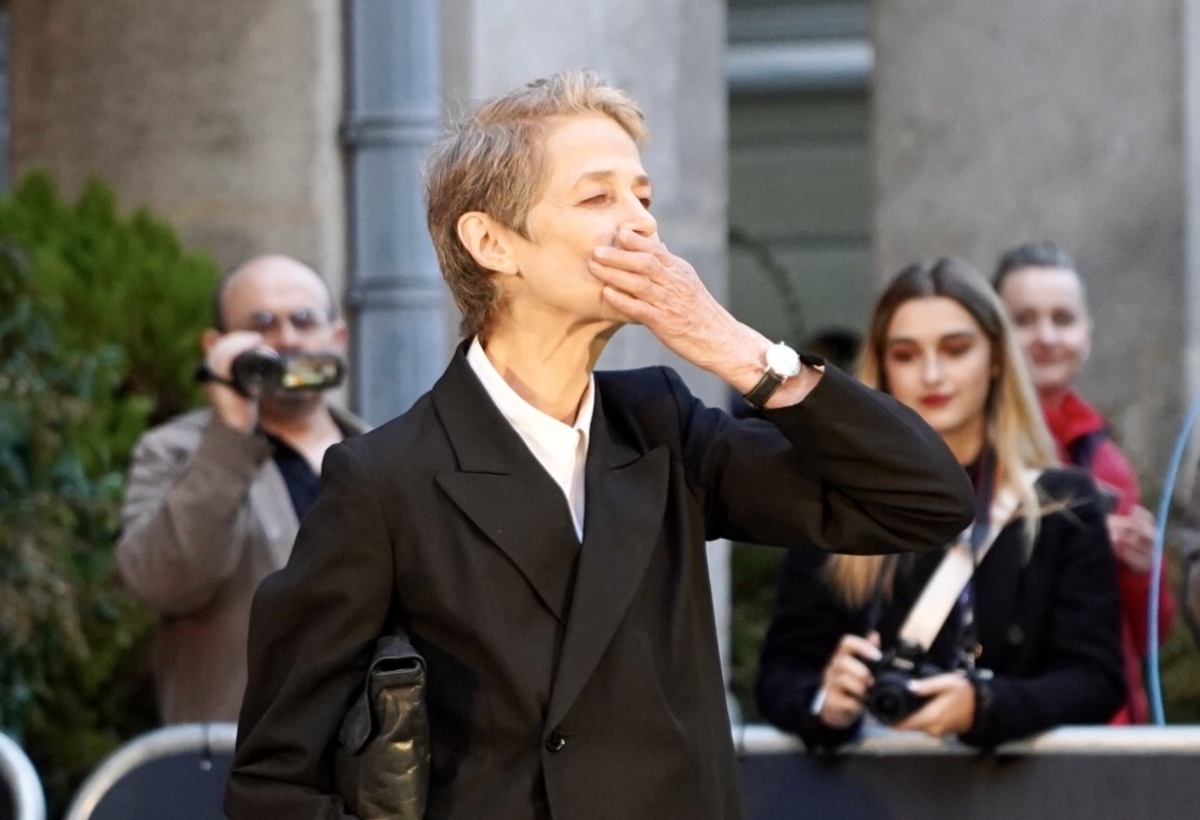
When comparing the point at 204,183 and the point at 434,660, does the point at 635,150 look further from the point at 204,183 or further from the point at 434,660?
the point at 204,183

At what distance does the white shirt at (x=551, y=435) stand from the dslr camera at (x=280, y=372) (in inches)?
72.0

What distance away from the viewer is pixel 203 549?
4.58 m

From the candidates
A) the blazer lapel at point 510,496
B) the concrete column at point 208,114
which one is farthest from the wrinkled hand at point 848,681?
the concrete column at point 208,114

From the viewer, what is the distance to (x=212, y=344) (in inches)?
201

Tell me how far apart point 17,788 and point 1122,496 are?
2447 millimetres

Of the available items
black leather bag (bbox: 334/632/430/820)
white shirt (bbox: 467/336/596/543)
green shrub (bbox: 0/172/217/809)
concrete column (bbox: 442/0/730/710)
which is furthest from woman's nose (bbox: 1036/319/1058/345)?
black leather bag (bbox: 334/632/430/820)

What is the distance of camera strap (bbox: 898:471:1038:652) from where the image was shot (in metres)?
4.30

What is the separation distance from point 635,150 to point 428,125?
2.26 metres

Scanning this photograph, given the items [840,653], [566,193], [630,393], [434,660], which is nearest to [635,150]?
[566,193]

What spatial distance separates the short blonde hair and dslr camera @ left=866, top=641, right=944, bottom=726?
1.27 meters

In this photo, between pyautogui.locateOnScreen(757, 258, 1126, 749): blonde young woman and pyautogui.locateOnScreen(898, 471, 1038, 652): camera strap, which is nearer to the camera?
pyautogui.locateOnScreen(757, 258, 1126, 749): blonde young woman

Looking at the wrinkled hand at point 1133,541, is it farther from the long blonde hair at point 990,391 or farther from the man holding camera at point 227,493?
the man holding camera at point 227,493

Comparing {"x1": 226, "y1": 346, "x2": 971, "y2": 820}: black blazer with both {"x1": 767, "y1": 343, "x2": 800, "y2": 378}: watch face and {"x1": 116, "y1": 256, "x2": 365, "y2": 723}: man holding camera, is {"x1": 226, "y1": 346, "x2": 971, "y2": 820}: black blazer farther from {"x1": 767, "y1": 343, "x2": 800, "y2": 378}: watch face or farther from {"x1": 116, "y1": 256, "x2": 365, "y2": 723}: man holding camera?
{"x1": 116, "y1": 256, "x2": 365, "y2": 723}: man holding camera

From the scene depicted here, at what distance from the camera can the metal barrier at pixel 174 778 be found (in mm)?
4293
